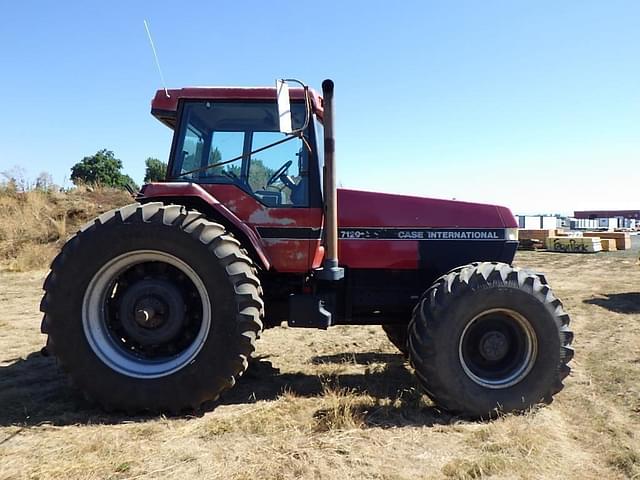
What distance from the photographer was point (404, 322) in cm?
470

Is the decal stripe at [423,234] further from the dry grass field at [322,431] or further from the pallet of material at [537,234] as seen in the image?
the pallet of material at [537,234]

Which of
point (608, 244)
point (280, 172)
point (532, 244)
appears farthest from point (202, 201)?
point (608, 244)

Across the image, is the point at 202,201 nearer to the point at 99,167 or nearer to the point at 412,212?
the point at 412,212

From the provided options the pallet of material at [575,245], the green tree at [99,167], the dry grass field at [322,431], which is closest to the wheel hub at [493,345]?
the dry grass field at [322,431]

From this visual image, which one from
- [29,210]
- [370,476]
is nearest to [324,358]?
[370,476]

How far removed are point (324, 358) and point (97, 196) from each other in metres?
16.3

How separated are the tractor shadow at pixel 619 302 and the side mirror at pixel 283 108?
7.38 m

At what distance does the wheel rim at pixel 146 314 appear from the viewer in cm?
374

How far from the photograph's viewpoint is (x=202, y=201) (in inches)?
161

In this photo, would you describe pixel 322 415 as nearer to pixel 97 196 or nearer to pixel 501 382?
pixel 501 382

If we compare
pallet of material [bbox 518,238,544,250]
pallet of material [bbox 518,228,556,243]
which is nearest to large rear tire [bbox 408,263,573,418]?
pallet of material [bbox 518,238,544,250]

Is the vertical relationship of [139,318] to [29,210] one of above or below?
below

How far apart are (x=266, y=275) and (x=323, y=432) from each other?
5.08 feet

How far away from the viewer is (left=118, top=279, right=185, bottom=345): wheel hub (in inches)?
151
